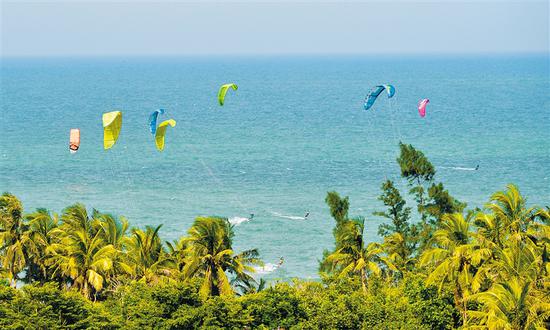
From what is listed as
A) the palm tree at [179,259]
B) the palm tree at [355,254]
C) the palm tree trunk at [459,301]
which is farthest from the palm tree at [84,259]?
the palm tree trunk at [459,301]

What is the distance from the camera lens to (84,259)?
3781cm

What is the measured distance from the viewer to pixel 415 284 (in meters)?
36.3

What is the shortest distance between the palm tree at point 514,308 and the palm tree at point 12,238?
20.8 meters

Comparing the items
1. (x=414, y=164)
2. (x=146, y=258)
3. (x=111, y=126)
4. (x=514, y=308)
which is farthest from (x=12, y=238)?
(x=414, y=164)

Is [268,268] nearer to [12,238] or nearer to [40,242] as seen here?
[40,242]

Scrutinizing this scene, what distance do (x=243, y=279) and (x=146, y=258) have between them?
14.2 feet

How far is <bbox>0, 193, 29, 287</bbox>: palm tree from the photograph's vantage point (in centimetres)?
3984

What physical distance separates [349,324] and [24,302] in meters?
12.1

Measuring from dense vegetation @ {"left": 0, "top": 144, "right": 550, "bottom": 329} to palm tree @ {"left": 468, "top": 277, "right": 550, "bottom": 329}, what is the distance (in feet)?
0.12

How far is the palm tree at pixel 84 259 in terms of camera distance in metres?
37.3

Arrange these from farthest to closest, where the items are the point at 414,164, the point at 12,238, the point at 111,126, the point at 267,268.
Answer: the point at 267,268 → the point at 414,164 → the point at 111,126 → the point at 12,238

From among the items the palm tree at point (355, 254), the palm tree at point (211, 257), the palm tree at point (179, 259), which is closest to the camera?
the palm tree at point (211, 257)

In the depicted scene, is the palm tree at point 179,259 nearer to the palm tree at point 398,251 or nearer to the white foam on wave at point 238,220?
the palm tree at point 398,251

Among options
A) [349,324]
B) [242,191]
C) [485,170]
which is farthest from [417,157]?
[485,170]
